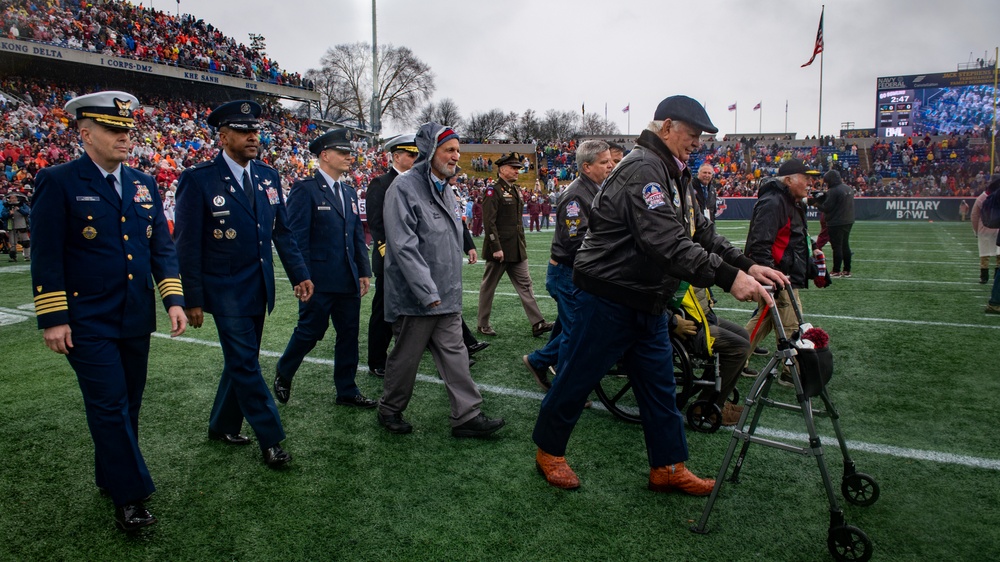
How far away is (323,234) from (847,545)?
3.75m

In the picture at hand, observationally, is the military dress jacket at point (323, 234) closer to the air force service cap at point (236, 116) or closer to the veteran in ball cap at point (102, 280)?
the air force service cap at point (236, 116)

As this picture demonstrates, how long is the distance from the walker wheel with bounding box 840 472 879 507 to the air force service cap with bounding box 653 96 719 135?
74.6 inches

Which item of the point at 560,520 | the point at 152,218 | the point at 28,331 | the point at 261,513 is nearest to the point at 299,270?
the point at 152,218

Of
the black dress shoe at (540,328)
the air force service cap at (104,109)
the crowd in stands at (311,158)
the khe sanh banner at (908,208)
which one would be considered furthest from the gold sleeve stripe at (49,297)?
the khe sanh banner at (908,208)

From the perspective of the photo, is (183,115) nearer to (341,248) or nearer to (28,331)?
(28,331)

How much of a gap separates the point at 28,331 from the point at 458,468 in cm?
646

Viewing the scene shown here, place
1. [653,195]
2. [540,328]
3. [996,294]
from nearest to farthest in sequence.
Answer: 1. [653,195]
2. [540,328]
3. [996,294]

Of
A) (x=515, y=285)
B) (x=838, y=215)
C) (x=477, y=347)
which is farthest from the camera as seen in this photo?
(x=838, y=215)

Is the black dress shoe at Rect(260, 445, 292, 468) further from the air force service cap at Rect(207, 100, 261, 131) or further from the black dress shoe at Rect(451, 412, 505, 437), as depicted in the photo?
the air force service cap at Rect(207, 100, 261, 131)

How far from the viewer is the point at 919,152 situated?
41.2 m

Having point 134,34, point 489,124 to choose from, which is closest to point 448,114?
point 489,124

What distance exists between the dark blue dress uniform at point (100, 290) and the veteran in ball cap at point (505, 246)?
4.14 metres

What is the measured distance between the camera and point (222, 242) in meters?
3.65

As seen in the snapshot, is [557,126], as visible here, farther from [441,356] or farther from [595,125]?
[441,356]
